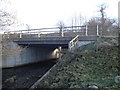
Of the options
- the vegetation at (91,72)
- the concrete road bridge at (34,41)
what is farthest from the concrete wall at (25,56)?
the vegetation at (91,72)

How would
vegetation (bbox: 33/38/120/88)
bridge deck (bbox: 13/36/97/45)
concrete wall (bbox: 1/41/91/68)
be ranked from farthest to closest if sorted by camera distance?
concrete wall (bbox: 1/41/91/68)
bridge deck (bbox: 13/36/97/45)
vegetation (bbox: 33/38/120/88)

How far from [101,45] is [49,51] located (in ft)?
51.7

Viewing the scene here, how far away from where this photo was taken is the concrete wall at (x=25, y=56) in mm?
18536

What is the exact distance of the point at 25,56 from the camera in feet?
65.0

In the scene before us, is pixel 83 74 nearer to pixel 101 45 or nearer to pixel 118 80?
pixel 118 80

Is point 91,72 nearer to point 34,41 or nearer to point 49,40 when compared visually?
point 49,40

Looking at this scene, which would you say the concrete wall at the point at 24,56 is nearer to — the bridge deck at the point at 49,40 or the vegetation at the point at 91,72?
the bridge deck at the point at 49,40

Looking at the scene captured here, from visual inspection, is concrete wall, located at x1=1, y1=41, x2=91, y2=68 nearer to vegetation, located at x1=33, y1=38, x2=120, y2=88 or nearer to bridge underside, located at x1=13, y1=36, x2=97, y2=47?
bridge underside, located at x1=13, y1=36, x2=97, y2=47

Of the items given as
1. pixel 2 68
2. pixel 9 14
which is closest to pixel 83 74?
pixel 9 14

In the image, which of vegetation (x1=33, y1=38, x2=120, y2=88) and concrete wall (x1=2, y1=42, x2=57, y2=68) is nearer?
vegetation (x1=33, y1=38, x2=120, y2=88)

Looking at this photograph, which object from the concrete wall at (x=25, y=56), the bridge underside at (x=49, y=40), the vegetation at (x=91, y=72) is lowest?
the concrete wall at (x=25, y=56)

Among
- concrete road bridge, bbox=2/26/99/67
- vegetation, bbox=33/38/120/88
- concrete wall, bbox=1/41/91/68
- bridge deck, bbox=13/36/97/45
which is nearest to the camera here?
vegetation, bbox=33/38/120/88

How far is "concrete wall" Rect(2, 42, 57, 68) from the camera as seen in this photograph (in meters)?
18.5

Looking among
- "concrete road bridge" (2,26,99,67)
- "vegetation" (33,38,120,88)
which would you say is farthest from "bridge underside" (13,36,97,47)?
"vegetation" (33,38,120,88)
